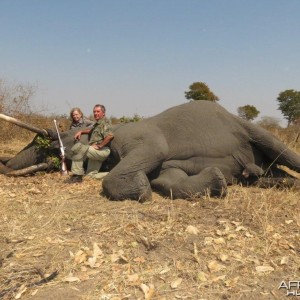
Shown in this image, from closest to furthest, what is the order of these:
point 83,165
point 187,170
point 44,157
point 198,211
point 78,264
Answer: point 78,264 < point 198,211 < point 187,170 < point 83,165 < point 44,157

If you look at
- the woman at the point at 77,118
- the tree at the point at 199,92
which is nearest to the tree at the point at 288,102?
the tree at the point at 199,92

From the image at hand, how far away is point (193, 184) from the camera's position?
4.02m

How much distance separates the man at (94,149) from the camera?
4906 millimetres

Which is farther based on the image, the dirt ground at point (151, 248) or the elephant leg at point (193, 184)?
the elephant leg at point (193, 184)

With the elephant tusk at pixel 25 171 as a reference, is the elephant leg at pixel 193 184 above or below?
above

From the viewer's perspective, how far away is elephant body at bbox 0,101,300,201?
4.19 metres

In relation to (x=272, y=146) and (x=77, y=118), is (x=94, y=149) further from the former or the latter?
(x=272, y=146)

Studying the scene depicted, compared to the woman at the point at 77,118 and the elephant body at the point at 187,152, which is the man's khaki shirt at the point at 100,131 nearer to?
the elephant body at the point at 187,152

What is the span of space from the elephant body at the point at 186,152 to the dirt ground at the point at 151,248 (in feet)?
0.91

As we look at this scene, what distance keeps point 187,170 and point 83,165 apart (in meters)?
1.54

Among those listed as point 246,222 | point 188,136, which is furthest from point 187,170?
point 246,222

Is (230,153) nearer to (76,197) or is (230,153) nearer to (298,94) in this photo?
(76,197)

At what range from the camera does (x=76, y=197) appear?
4367 millimetres

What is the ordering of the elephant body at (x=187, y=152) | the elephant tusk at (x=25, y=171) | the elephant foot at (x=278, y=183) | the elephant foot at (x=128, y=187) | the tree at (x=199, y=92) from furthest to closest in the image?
1. the tree at (x=199, y=92)
2. the elephant tusk at (x=25, y=171)
3. the elephant foot at (x=278, y=183)
4. the elephant body at (x=187, y=152)
5. the elephant foot at (x=128, y=187)
